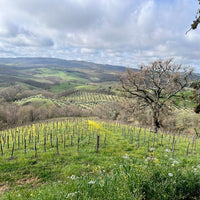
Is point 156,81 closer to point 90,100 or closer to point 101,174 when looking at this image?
point 101,174

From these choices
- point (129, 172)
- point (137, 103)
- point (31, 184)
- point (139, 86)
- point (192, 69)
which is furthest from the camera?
A: point (137, 103)

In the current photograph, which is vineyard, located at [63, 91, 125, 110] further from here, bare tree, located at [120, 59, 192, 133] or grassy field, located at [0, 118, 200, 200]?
grassy field, located at [0, 118, 200, 200]

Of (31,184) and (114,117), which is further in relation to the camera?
(114,117)

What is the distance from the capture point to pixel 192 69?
2031cm

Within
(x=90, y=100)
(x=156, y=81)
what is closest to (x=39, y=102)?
(x=90, y=100)

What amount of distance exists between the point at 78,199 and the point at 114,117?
213ft

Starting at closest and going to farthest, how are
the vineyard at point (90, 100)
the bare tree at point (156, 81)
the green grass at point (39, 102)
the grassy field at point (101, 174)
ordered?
the grassy field at point (101, 174)
the bare tree at point (156, 81)
the green grass at point (39, 102)
the vineyard at point (90, 100)

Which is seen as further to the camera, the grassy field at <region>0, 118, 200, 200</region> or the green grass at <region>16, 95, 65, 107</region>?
the green grass at <region>16, 95, 65, 107</region>

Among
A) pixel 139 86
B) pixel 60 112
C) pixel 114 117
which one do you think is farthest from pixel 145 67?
pixel 60 112

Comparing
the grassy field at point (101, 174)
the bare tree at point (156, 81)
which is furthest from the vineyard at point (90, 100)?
the grassy field at point (101, 174)

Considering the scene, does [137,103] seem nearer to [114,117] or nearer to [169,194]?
[169,194]

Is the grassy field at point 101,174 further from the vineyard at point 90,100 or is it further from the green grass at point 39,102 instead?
the vineyard at point 90,100

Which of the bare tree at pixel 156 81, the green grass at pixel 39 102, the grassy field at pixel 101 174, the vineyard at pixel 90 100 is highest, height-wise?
the bare tree at pixel 156 81

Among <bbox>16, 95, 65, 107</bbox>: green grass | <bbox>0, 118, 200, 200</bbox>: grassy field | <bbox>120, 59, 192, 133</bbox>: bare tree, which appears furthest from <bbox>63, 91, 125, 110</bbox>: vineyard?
<bbox>0, 118, 200, 200</bbox>: grassy field
